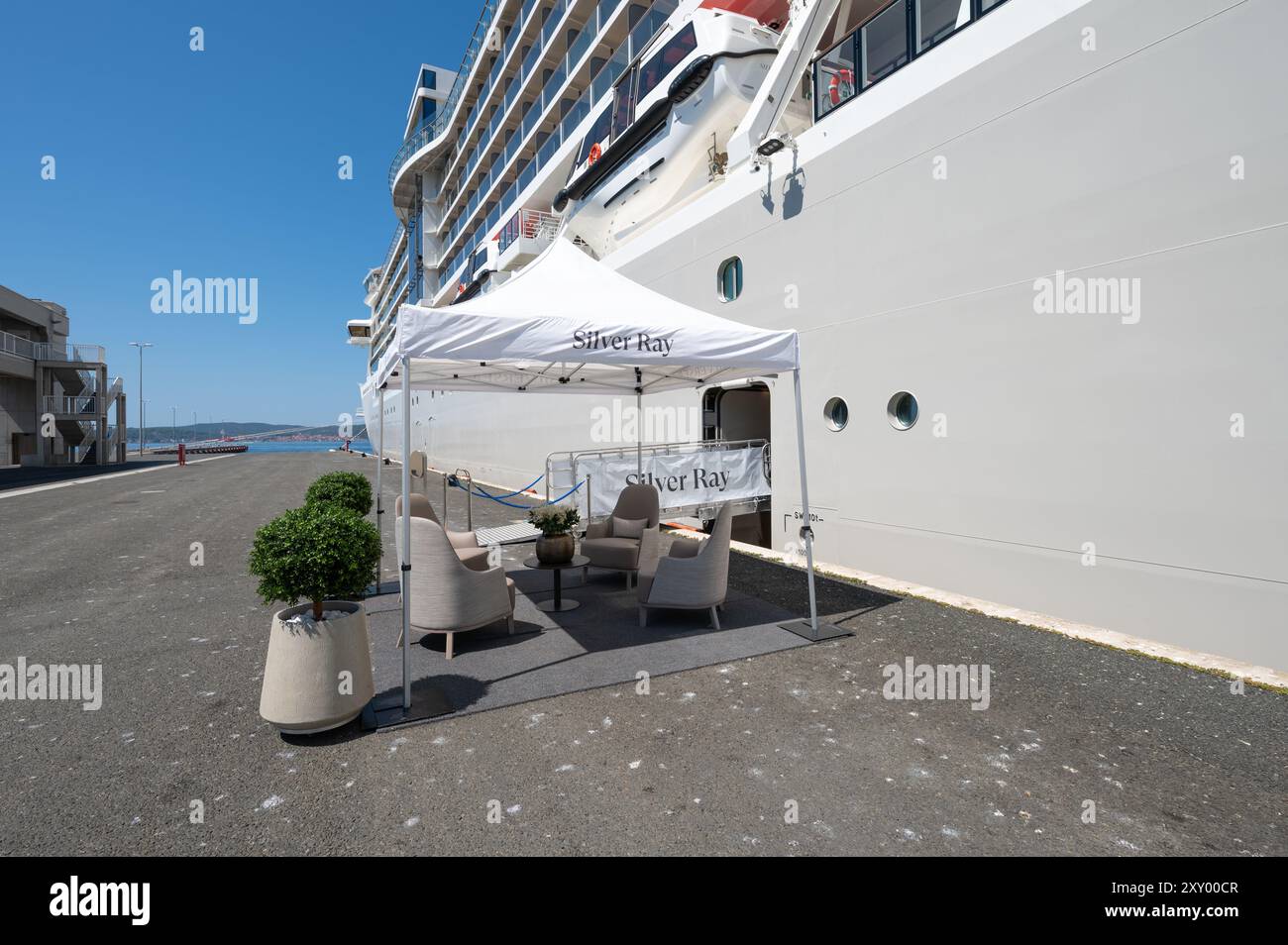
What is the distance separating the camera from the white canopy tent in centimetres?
402

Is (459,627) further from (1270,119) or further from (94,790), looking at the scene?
(1270,119)

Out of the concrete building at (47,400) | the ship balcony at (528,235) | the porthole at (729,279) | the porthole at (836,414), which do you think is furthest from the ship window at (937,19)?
the concrete building at (47,400)

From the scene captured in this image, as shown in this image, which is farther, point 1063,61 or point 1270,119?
point 1063,61

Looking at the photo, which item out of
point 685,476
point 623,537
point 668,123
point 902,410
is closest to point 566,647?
point 623,537

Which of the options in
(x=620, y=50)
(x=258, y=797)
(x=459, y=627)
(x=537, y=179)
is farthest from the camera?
(x=537, y=179)

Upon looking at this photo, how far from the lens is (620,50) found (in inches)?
630

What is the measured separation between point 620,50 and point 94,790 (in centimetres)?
1795

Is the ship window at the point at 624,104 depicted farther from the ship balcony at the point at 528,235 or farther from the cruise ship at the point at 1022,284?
the ship balcony at the point at 528,235

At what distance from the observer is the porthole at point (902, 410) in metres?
7.04

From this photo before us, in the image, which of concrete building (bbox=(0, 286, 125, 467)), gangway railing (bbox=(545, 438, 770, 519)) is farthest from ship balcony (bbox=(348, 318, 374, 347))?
gangway railing (bbox=(545, 438, 770, 519))
